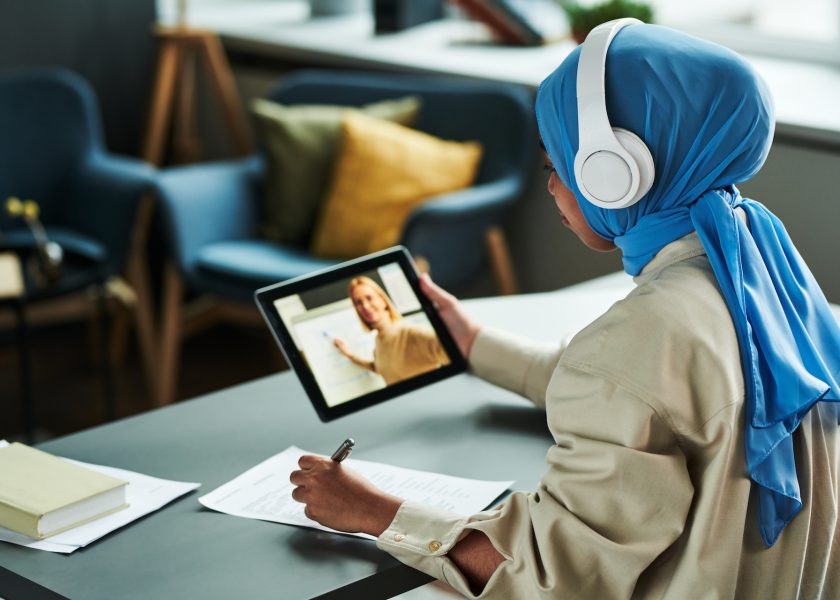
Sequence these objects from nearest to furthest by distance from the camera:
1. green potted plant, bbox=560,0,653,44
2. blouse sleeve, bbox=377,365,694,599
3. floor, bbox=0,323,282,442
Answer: blouse sleeve, bbox=377,365,694,599, green potted plant, bbox=560,0,653,44, floor, bbox=0,323,282,442

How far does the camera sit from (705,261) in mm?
1199

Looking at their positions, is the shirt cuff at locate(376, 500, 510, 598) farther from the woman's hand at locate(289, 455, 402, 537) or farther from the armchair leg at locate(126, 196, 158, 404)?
the armchair leg at locate(126, 196, 158, 404)

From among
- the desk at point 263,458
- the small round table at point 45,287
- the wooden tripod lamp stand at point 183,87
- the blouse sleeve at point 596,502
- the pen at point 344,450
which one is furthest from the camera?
the wooden tripod lamp stand at point 183,87

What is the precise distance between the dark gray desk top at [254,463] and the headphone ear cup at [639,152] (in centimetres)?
47

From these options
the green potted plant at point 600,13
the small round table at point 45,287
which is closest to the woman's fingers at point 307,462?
the small round table at point 45,287

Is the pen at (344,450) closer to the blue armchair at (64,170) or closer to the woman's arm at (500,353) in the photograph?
the woman's arm at (500,353)

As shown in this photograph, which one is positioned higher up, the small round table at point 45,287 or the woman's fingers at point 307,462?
the woman's fingers at point 307,462

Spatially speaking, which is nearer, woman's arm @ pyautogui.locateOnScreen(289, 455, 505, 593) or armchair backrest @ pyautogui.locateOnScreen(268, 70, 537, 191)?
woman's arm @ pyautogui.locateOnScreen(289, 455, 505, 593)

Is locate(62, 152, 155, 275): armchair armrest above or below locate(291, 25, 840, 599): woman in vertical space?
below

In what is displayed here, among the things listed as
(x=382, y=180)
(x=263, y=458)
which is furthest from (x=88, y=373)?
(x=263, y=458)

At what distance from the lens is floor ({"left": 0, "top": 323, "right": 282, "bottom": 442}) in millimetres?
3611

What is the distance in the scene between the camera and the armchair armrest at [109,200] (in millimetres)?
3495

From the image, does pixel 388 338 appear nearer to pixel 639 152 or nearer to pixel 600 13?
pixel 639 152

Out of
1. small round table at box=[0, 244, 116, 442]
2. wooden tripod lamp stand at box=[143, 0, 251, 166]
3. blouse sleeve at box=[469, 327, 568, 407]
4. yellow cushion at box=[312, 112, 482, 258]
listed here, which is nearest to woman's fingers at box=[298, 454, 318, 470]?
blouse sleeve at box=[469, 327, 568, 407]
